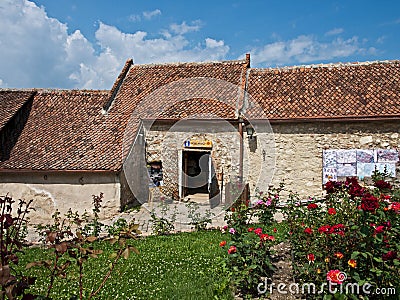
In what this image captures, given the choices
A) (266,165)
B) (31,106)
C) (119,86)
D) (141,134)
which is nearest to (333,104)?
(266,165)

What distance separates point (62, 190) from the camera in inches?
449

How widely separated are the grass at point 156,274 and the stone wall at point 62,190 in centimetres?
370

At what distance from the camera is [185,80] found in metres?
14.4

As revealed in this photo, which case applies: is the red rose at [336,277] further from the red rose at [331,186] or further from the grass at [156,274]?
the grass at [156,274]

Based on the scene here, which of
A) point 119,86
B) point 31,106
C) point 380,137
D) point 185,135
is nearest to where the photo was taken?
point 380,137

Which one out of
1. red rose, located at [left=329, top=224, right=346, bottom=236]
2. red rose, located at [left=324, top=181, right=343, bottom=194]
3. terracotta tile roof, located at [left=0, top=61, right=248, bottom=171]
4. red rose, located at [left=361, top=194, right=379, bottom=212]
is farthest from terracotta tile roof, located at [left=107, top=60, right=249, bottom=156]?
red rose, located at [left=361, top=194, right=379, bottom=212]

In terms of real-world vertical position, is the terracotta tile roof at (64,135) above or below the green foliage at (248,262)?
above

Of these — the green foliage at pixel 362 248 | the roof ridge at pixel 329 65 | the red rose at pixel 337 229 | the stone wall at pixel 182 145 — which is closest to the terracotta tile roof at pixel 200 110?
the stone wall at pixel 182 145

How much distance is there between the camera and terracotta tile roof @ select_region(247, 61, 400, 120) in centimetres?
1130

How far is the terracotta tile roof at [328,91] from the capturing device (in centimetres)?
1130

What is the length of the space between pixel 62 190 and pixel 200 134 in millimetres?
4767

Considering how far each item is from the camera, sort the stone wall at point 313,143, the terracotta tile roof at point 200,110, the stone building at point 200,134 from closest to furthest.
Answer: the stone wall at point 313,143 < the stone building at point 200,134 < the terracotta tile roof at point 200,110

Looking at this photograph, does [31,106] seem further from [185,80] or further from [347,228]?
[347,228]

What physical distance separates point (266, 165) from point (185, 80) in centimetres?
488
